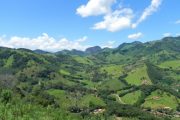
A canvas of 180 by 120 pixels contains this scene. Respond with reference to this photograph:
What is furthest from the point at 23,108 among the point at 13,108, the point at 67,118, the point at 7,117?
the point at 7,117

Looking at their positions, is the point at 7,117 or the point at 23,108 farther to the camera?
the point at 23,108

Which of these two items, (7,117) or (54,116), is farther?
(54,116)

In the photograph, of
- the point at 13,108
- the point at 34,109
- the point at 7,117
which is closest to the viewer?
the point at 7,117

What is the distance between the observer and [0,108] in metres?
163

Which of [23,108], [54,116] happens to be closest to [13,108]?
[23,108]

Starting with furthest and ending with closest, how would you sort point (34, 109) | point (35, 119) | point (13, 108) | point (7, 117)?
point (34, 109), point (13, 108), point (35, 119), point (7, 117)

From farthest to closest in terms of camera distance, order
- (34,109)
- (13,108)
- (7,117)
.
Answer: (34,109) < (13,108) < (7,117)

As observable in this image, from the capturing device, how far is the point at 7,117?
144 metres

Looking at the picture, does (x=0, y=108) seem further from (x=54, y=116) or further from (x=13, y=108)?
(x=54, y=116)

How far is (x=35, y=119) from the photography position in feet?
506

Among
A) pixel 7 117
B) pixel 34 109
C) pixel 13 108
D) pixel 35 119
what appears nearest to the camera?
pixel 7 117

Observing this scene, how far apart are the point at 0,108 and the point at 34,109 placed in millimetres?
26757

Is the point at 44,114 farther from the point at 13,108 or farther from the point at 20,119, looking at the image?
the point at 20,119

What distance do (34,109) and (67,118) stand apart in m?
19.3
